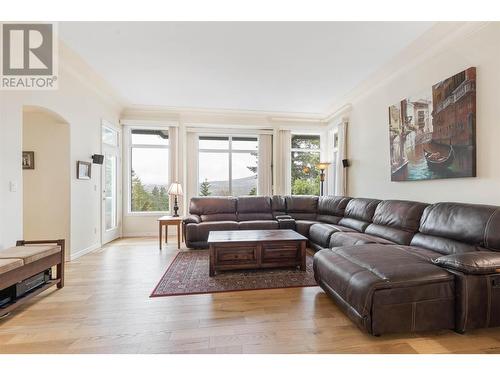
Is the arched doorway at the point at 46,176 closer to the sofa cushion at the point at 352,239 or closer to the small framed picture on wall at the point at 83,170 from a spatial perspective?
the small framed picture on wall at the point at 83,170

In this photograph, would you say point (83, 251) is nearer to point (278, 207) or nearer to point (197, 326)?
point (197, 326)

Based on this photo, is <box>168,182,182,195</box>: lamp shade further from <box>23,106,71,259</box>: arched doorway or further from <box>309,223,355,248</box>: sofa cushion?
<box>309,223,355,248</box>: sofa cushion

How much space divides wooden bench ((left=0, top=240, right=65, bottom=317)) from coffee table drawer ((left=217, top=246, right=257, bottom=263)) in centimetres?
174

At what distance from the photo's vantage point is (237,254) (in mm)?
3020

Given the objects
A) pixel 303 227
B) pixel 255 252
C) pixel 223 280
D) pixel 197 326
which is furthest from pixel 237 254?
pixel 303 227

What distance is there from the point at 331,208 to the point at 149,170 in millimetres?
4211

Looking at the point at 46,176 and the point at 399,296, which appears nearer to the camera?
the point at 399,296

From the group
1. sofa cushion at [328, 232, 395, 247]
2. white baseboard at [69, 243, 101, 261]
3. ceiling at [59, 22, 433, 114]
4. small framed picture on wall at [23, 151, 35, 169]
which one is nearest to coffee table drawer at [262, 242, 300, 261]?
sofa cushion at [328, 232, 395, 247]

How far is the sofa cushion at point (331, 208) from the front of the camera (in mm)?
4478

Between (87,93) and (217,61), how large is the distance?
7.70 feet

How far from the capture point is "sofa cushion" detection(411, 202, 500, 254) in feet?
6.66

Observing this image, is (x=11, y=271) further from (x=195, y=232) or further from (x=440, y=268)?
(x=440, y=268)

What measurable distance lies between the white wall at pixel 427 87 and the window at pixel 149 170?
431cm

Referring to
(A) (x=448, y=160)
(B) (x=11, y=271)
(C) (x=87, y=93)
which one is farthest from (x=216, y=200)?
(A) (x=448, y=160)
